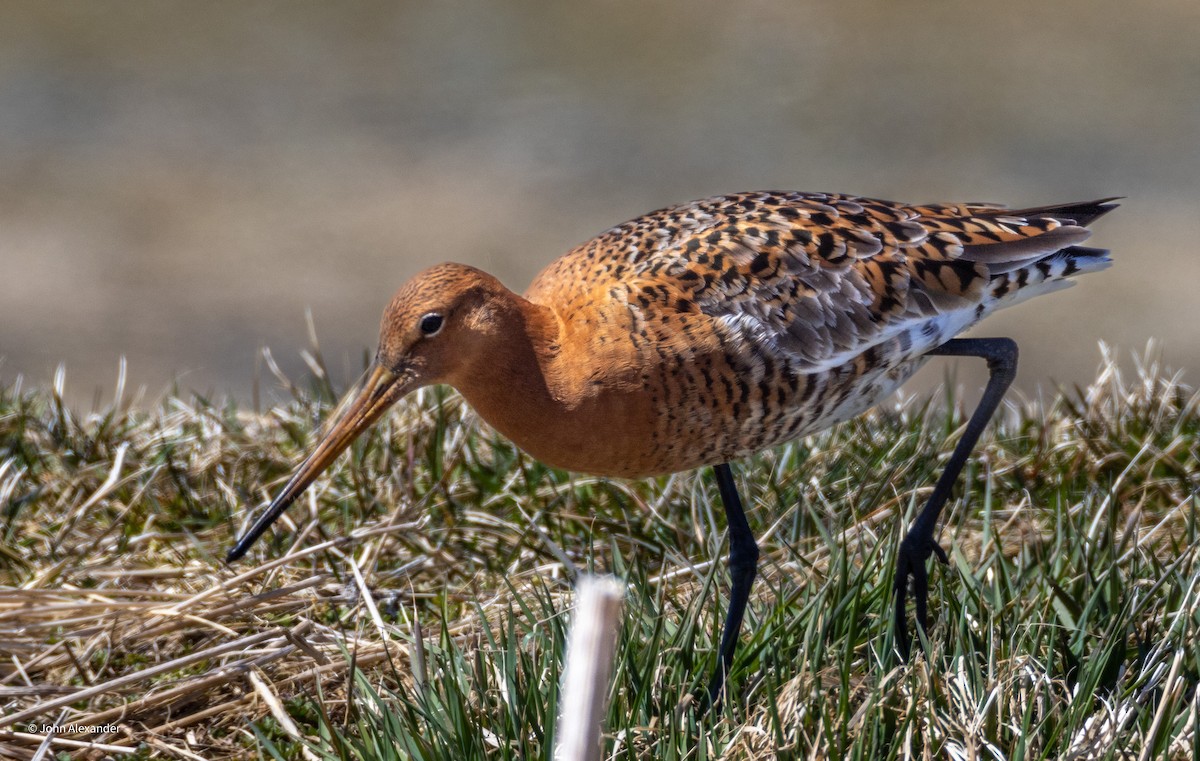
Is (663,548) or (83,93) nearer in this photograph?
(663,548)

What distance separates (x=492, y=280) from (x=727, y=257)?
0.60 m

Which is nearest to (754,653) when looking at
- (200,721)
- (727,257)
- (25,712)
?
(727,257)

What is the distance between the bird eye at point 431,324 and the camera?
3430 millimetres

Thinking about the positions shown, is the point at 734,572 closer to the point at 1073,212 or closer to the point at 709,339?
the point at 709,339

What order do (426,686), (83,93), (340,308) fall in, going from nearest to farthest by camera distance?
(426,686) < (340,308) < (83,93)

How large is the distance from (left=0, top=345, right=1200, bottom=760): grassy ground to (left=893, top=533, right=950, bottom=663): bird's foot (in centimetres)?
5

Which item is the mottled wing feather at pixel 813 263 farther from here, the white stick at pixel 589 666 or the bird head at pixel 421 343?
the white stick at pixel 589 666

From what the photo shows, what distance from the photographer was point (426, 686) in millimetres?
2975

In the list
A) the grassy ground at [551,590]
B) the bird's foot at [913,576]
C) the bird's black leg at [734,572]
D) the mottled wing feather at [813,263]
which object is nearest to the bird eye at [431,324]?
the mottled wing feather at [813,263]

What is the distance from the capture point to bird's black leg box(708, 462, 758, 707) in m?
3.06

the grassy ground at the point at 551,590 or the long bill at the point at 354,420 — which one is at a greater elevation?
the long bill at the point at 354,420

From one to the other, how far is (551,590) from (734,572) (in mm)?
515

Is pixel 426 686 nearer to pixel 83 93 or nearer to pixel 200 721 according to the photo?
pixel 200 721

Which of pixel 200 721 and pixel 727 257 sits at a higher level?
pixel 727 257
